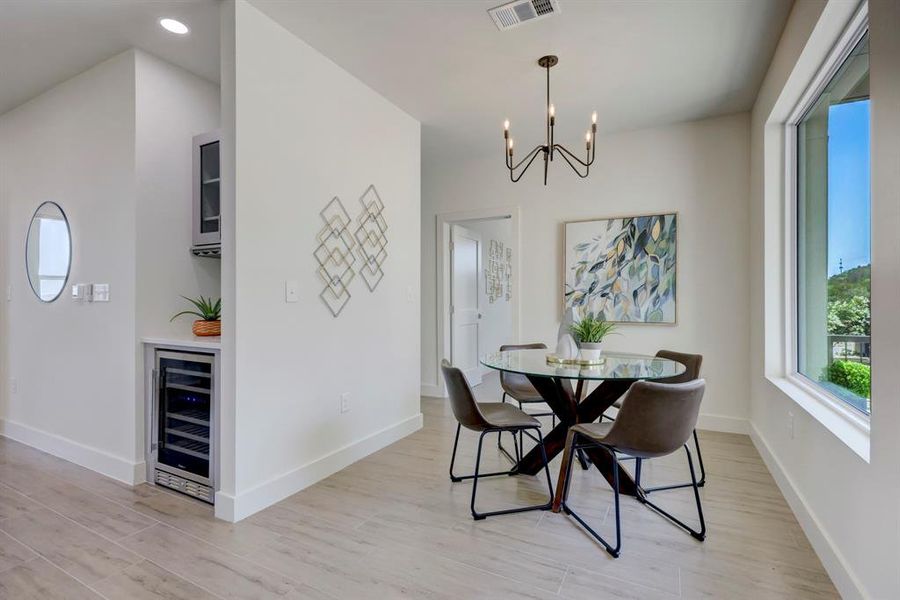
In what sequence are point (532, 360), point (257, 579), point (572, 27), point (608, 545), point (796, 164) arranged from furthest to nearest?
point (796, 164)
point (532, 360)
point (572, 27)
point (608, 545)
point (257, 579)

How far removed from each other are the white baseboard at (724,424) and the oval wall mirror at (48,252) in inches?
190

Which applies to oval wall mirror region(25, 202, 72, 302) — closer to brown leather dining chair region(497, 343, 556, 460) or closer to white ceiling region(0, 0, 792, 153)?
white ceiling region(0, 0, 792, 153)

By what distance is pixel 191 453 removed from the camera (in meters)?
2.49

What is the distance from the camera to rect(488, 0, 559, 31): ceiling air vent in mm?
2198

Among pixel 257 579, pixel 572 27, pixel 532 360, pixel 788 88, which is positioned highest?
pixel 572 27

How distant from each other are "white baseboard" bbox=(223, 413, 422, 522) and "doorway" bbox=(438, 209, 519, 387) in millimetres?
1704

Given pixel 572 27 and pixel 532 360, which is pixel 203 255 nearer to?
pixel 532 360

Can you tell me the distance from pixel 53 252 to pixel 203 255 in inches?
45.2

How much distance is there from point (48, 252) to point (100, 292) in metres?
0.81

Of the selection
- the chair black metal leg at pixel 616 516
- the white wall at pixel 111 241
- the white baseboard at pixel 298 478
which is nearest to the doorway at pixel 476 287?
the white baseboard at pixel 298 478

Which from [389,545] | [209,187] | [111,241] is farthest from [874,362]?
[111,241]

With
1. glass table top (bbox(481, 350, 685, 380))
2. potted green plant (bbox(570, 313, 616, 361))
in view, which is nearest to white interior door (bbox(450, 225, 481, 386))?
glass table top (bbox(481, 350, 685, 380))

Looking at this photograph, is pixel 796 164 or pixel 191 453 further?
pixel 796 164

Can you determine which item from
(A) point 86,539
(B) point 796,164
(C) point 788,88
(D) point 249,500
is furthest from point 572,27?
(A) point 86,539
